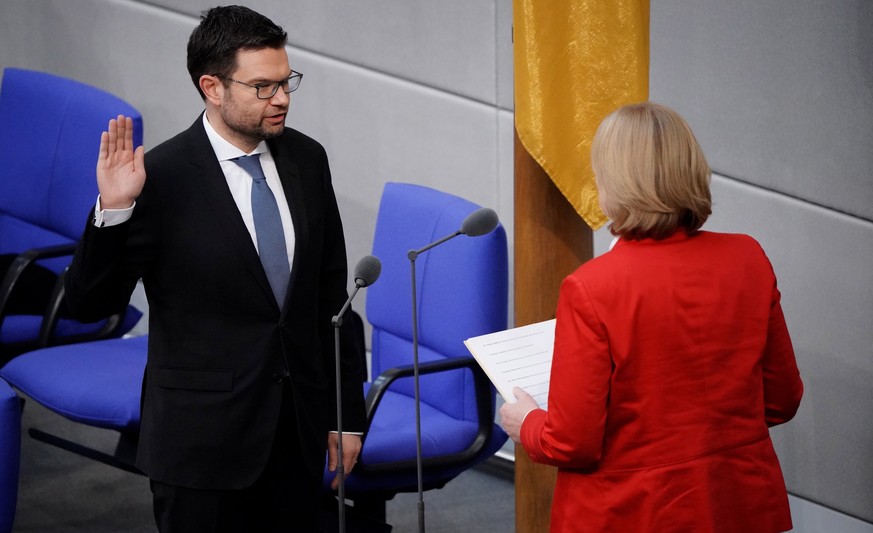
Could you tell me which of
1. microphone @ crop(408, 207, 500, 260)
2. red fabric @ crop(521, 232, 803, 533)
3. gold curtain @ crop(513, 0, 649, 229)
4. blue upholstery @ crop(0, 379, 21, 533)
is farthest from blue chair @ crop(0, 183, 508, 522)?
red fabric @ crop(521, 232, 803, 533)

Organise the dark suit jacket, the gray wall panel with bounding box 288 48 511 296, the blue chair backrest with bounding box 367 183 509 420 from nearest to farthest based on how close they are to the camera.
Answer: the dark suit jacket, the blue chair backrest with bounding box 367 183 509 420, the gray wall panel with bounding box 288 48 511 296

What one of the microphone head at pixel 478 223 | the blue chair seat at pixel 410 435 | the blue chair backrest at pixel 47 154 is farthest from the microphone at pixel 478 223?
the blue chair backrest at pixel 47 154

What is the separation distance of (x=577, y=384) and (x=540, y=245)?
92 cm

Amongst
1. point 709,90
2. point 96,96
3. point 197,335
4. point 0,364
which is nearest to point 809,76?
point 709,90

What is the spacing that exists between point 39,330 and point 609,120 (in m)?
2.57

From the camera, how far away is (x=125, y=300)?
7.89 ft

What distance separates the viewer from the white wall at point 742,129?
3174 mm

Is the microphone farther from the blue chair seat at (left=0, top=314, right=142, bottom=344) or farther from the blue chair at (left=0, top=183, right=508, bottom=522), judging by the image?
the blue chair seat at (left=0, top=314, right=142, bottom=344)

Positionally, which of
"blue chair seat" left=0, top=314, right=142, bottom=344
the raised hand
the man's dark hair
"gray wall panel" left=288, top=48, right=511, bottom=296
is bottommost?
"blue chair seat" left=0, top=314, right=142, bottom=344

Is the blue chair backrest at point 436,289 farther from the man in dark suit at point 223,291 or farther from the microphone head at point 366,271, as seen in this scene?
the microphone head at point 366,271

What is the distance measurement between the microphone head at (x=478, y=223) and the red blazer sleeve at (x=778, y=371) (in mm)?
556

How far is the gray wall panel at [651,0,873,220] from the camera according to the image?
10.2ft

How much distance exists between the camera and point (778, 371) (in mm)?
2107

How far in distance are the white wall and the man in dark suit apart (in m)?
1.44
